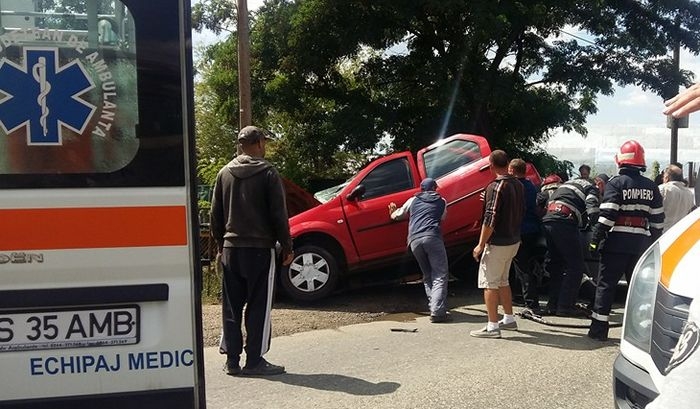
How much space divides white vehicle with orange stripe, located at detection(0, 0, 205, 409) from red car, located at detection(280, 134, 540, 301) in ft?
16.3

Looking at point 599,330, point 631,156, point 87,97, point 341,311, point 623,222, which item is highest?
point 87,97

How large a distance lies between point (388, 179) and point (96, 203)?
570 centimetres

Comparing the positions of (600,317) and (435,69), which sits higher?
(435,69)

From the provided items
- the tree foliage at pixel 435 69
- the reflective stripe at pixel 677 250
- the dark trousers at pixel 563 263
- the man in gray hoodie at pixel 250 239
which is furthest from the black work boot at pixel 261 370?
the tree foliage at pixel 435 69

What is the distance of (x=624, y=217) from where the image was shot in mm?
5988

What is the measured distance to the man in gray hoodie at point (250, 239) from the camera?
16.5 feet

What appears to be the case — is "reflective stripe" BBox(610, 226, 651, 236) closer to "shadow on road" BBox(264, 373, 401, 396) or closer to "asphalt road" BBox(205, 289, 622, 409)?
"asphalt road" BBox(205, 289, 622, 409)

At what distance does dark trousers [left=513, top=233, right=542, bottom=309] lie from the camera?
7.39 meters

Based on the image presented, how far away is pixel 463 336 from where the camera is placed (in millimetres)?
6484

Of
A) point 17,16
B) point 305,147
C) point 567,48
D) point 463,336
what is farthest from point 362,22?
point 17,16

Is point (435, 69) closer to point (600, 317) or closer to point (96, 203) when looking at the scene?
point (600, 317)

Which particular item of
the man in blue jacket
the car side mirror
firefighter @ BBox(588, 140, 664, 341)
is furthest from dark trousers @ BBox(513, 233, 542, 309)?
the car side mirror

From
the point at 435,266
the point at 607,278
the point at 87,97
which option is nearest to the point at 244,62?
the point at 435,266

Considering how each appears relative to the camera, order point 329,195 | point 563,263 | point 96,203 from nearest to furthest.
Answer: point 96,203 → point 563,263 → point 329,195
